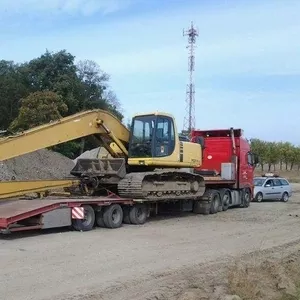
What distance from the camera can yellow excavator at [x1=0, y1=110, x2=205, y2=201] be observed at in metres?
16.7

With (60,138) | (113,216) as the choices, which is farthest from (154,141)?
(60,138)

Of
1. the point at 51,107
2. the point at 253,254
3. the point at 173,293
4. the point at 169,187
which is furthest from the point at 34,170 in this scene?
the point at 173,293

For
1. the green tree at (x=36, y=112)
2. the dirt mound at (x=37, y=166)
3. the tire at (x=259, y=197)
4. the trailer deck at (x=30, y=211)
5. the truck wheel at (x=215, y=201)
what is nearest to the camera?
the trailer deck at (x=30, y=211)

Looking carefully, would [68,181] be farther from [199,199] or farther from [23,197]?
[199,199]

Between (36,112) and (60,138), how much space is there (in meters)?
27.1

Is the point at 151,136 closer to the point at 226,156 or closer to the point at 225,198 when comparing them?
the point at 225,198

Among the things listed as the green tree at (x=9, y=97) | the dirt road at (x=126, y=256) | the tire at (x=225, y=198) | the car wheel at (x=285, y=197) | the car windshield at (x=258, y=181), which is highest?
the green tree at (x=9, y=97)

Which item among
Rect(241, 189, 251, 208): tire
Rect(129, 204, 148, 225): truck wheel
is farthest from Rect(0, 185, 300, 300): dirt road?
Rect(241, 189, 251, 208): tire

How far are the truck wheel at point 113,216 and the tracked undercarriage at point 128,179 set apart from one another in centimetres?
66

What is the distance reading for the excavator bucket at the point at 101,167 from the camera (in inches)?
682

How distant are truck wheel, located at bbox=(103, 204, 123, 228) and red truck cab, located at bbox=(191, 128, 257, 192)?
793 cm

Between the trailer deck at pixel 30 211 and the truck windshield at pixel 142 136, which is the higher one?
the truck windshield at pixel 142 136

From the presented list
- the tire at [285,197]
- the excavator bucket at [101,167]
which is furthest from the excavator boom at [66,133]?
the tire at [285,197]

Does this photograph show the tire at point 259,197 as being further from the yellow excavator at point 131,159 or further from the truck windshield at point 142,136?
the truck windshield at point 142,136
